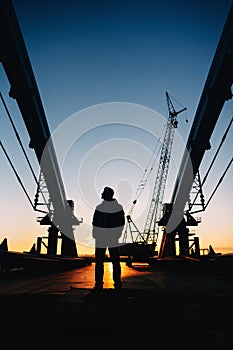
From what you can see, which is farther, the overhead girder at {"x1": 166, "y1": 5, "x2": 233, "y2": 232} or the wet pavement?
the overhead girder at {"x1": 166, "y1": 5, "x2": 233, "y2": 232}

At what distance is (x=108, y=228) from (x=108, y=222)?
0.12m

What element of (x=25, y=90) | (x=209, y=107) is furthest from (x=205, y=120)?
(x=25, y=90)

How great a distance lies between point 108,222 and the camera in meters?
5.05

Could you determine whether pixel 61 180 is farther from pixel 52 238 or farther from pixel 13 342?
pixel 13 342

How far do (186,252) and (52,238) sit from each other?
1324cm

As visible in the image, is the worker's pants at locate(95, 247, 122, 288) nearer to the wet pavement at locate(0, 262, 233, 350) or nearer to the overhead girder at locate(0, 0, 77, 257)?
the wet pavement at locate(0, 262, 233, 350)

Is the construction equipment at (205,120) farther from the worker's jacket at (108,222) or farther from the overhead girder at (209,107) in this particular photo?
the worker's jacket at (108,222)

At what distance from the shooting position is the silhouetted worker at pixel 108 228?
4902mm

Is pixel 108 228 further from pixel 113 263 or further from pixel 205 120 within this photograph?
pixel 205 120

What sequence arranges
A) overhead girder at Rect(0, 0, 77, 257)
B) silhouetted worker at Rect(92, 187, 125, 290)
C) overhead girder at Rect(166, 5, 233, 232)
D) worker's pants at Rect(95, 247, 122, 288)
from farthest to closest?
overhead girder at Rect(166, 5, 233, 232)
overhead girder at Rect(0, 0, 77, 257)
silhouetted worker at Rect(92, 187, 125, 290)
worker's pants at Rect(95, 247, 122, 288)

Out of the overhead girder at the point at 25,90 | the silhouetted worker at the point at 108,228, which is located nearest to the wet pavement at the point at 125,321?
the silhouetted worker at the point at 108,228

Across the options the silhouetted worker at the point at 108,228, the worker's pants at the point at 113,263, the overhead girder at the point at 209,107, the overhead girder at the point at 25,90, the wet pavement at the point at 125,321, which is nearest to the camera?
the wet pavement at the point at 125,321

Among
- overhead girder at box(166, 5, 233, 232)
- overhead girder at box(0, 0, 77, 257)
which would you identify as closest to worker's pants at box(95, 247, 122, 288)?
overhead girder at box(0, 0, 77, 257)

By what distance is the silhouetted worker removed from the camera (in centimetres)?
490
